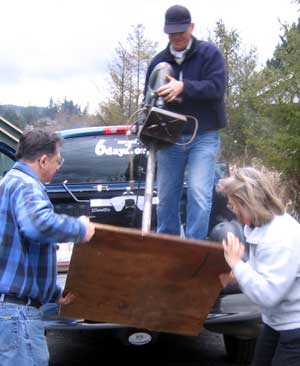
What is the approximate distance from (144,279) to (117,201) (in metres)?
1.94

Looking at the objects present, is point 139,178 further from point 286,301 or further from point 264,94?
point 264,94

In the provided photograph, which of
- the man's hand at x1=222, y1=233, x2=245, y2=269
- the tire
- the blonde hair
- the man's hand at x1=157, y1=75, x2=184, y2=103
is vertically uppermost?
the man's hand at x1=157, y1=75, x2=184, y2=103

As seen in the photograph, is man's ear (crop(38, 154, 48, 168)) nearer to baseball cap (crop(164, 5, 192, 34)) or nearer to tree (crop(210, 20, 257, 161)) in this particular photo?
baseball cap (crop(164, 5, 192, 34))

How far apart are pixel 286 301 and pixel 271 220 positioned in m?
0.40

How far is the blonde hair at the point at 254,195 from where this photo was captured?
3.21 meters

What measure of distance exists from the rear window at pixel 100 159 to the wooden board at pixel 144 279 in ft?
6.50

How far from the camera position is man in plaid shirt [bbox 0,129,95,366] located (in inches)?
115

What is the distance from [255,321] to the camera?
449cm

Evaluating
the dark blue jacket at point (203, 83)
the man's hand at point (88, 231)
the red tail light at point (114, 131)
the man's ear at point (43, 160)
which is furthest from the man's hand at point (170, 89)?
the red tail light at point (114, 131)

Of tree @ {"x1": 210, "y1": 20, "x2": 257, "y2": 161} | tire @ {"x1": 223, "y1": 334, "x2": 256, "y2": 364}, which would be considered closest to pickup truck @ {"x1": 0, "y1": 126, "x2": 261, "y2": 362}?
tire @ {"x1": 223, "y1": 334, "x2": 256, "y2": 364}

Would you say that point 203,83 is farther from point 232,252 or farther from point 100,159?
point 100,159

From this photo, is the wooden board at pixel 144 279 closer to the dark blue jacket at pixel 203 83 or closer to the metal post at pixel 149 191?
the metal post at pixel 149 191

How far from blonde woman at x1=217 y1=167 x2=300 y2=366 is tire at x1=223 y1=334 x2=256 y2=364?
2.01 meters

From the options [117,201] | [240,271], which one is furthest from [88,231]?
[117,201]
